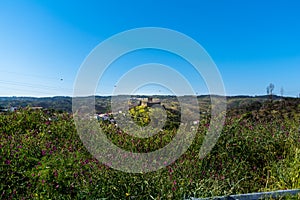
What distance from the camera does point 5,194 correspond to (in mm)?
3363

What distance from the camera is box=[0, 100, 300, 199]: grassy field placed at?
3131mm

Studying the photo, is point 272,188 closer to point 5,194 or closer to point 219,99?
point 219,99

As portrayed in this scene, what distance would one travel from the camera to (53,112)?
697cm

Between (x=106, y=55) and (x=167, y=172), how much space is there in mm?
2086

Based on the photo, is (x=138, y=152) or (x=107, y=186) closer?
(x=107, y=186)

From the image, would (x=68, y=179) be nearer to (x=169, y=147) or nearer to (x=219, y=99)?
Result: (x=169, y=147)

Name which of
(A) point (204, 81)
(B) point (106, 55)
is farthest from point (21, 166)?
(A) point (204, 81)

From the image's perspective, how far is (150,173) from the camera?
11.4 feet

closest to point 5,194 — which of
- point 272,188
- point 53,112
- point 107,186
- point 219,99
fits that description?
point 107,186

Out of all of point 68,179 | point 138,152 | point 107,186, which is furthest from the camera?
point 138,152

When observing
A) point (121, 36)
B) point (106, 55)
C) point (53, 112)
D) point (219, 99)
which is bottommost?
point (53, 112)

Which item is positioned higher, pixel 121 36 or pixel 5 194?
pixel 121 36

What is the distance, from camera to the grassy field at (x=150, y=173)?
10.3 ft

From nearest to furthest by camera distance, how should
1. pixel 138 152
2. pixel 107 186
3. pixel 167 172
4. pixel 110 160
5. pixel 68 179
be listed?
pixel 107 186 → pixel 68 179 → pixel 167 172 → pixel 110 160 → pixel 138 152
